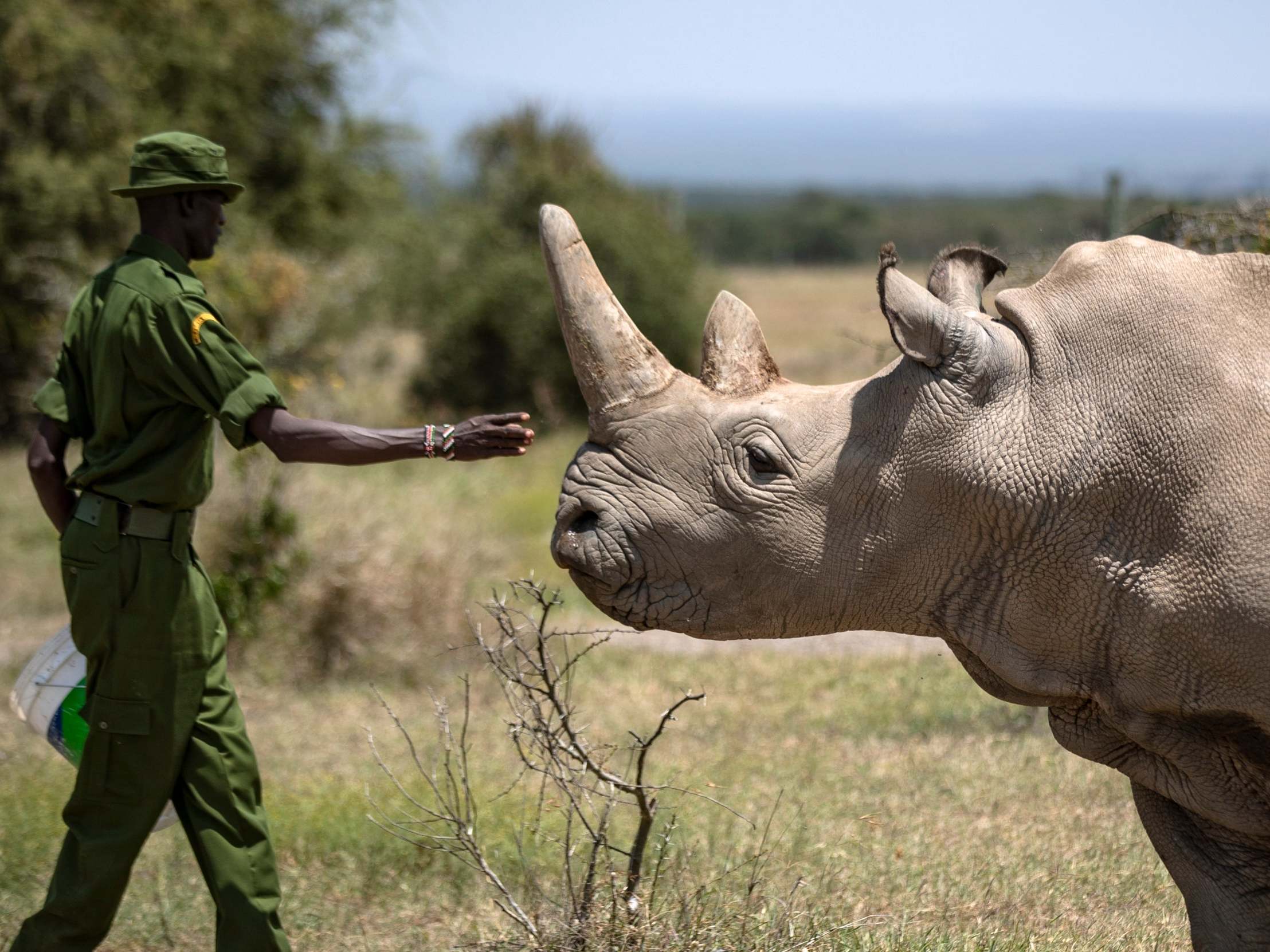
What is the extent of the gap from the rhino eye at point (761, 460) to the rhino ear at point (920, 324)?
0.36m

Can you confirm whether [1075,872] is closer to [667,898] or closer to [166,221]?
[667,898]

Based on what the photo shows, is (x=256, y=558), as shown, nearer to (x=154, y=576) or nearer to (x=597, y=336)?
(x=154, y=576)

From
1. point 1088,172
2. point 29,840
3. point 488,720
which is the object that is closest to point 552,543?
point 29,840

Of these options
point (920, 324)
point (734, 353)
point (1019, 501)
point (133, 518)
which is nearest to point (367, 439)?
point (133, 518)

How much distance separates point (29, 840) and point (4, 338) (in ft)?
37.3

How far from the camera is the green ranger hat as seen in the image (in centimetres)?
384

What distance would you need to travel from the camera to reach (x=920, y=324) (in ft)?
10.2

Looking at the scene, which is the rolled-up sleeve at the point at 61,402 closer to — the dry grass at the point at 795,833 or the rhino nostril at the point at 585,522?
the rhino nostril at the point at 585,522

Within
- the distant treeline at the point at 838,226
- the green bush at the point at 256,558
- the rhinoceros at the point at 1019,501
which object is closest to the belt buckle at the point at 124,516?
the rhinoceros at the point at 1019,501

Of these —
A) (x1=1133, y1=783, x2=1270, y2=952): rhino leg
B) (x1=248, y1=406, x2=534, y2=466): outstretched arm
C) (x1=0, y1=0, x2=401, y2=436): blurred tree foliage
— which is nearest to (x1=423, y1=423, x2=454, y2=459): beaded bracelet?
(x1=248, y1=406, x2=534, y2=466): outstretched arm

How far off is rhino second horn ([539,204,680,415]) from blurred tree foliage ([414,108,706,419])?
13.7m

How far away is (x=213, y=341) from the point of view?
3631 mm

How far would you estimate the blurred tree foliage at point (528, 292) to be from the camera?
1805 centimetres

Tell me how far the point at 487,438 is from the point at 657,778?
9.24 ft
